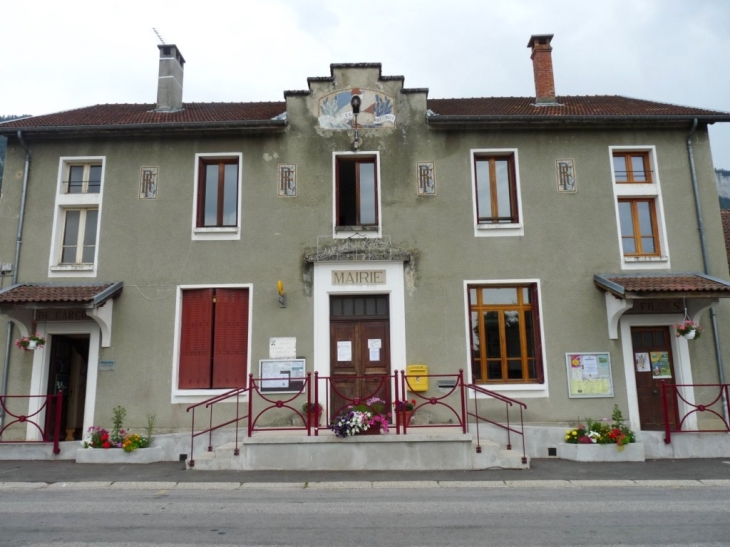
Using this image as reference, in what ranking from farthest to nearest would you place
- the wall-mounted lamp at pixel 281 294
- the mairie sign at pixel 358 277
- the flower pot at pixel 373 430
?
the mairie sign at pixel 358 277
the wall-mounted lamp at pixel 281 294
the flower pot at pixel 373 430

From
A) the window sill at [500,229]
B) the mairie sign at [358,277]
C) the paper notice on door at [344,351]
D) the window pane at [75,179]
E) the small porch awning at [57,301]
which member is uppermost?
the window pane at [75,179]

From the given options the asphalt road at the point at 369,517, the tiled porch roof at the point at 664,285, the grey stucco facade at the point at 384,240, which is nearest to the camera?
the asphalt road at the point at 369,517

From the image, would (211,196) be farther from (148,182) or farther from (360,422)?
(360,422)

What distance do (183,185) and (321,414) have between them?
19.3ft

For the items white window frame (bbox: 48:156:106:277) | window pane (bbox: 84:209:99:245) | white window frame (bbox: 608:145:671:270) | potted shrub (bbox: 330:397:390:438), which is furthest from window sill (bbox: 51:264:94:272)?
white window frame (bbox: 608:145:671:270)

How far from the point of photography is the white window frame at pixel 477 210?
1210cm

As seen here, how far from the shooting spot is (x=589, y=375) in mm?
11477

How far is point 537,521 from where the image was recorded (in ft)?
21.4

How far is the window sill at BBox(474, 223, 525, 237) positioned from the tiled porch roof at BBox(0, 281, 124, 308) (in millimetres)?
7775

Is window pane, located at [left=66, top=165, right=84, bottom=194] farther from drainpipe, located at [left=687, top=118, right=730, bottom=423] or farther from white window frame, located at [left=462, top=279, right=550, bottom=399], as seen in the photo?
drainpipe, located at [left=687, top=118, right=730, bottom=423]

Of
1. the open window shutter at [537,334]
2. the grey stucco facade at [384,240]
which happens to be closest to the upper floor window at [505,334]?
the open window shutter at [537,334]

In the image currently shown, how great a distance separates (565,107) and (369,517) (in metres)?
11.5

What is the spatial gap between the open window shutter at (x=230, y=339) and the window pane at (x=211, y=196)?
164 centimetres

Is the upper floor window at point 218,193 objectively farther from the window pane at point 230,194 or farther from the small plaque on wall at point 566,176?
the small plaque on wall at point 566,176
